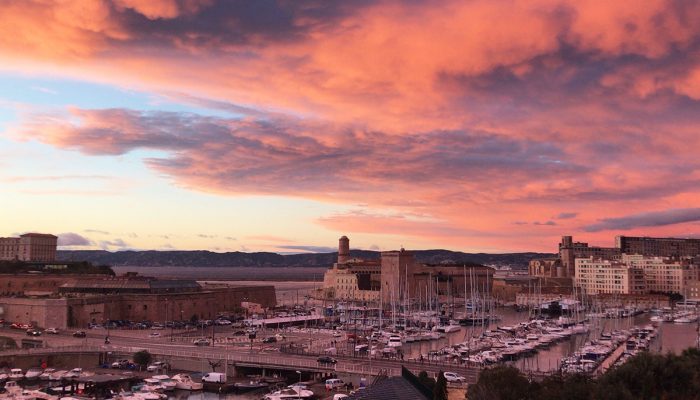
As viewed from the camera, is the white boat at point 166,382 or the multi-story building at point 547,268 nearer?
the white boat at point 166,382

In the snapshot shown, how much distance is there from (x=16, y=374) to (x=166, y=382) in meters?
9.81

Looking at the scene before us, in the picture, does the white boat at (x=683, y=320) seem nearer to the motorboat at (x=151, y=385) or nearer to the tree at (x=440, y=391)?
the tree at (x=440, y=391)

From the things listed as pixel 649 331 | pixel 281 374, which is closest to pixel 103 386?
pixel 281 374

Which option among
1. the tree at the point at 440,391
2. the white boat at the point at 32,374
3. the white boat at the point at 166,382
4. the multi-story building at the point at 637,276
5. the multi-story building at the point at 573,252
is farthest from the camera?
the multi-story building at the point at 573,252

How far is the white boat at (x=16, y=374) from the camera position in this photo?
3988 cm

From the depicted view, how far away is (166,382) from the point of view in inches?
1490

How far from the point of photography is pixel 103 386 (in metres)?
37.5

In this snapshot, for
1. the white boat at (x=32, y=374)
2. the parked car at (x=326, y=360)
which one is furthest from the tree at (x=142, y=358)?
the parked car at (x=326, y=360)

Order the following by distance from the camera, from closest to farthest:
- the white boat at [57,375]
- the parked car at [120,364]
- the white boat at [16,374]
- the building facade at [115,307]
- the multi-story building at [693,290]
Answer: the white boat at [57,375]
the white boat at [16,374]
the parked car at [120,364]
the building facade at [115,307]
the multi-story building at [693,290]

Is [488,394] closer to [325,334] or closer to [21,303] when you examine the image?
[325,334]

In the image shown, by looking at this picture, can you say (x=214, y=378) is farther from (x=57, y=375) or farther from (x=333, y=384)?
(x=57, y=375)

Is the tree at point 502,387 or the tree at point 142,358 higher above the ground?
the tree at point 502,387

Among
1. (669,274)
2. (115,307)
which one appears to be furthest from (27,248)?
(669,274)

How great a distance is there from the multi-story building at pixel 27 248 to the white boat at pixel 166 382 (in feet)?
264
